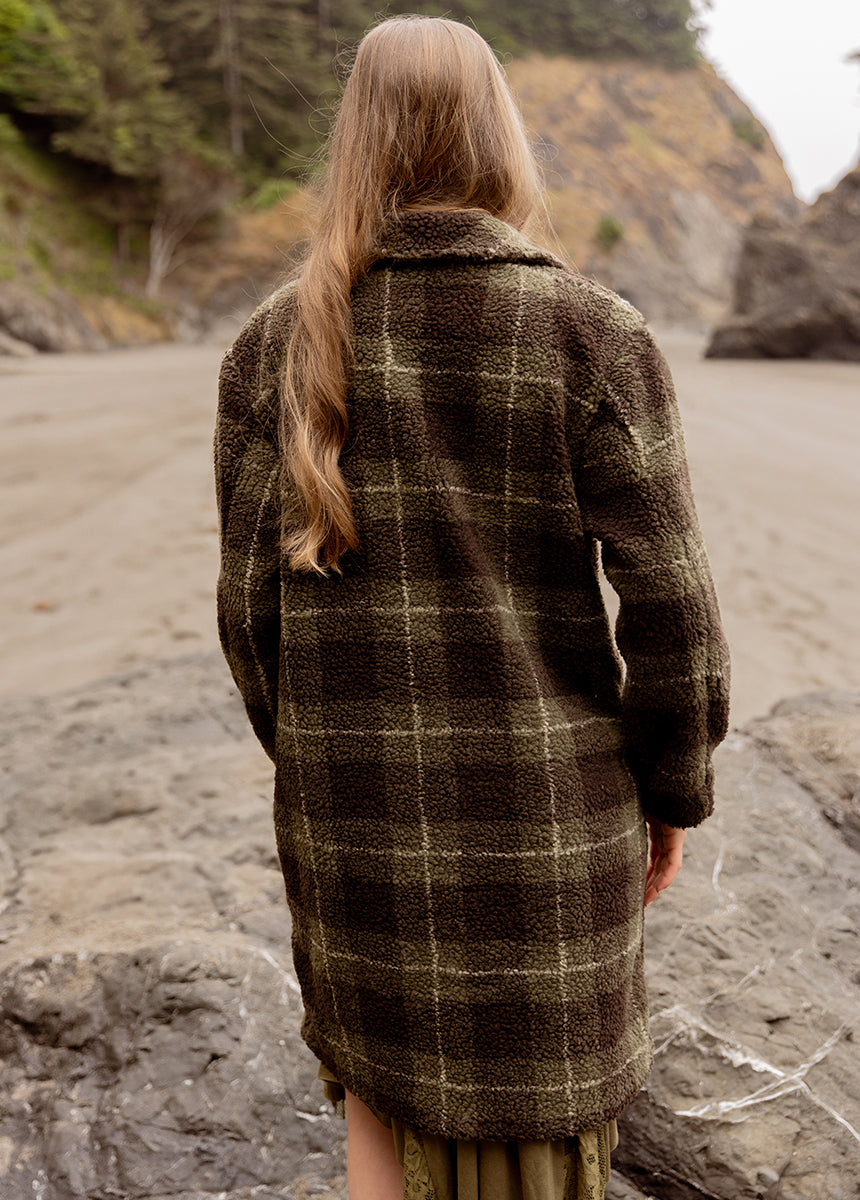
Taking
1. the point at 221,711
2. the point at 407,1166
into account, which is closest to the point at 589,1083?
the point at 407,1166

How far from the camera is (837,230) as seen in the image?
40.3ft

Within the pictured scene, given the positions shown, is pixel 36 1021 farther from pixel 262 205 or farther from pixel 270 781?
pixel 262 205

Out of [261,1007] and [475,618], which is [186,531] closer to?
[261,1007]

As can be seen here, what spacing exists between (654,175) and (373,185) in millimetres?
31479

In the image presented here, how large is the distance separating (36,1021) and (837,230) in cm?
1325

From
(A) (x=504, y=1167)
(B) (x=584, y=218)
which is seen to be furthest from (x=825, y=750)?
(B) (x=584, y=218)

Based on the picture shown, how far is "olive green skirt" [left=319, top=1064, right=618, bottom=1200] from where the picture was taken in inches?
42.3

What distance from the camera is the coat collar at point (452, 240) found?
1.00m

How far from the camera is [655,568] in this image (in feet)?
3.33

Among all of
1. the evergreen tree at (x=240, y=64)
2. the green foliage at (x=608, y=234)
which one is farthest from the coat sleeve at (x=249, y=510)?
the green foliage at (x=608, y=234)

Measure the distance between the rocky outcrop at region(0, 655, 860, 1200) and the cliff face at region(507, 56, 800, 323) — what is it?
22326 millimetres

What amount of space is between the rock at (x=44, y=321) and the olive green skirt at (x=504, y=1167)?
14.2 metres

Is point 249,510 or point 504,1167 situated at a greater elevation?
point 249,510

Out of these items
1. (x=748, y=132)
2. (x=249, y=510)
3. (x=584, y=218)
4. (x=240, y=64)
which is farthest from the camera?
(x=748, y=132)
